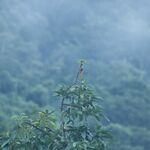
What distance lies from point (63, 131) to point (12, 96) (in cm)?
1936

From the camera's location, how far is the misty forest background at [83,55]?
1948 cm

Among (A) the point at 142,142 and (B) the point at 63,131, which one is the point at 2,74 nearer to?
(A) the point at 142,142

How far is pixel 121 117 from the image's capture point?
64.1 ft

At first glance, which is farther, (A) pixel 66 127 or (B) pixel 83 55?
(B) pixel 83 55

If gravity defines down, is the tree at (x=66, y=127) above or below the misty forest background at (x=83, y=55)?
below

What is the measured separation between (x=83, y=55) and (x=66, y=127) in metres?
25.5

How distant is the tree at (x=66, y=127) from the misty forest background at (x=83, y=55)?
44.8 feet

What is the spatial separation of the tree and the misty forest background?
44.8ft

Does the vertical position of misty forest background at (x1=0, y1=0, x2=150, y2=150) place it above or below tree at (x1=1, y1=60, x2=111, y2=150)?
above

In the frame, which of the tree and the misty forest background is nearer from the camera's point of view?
the tree

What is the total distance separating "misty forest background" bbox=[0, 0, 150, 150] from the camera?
19.5m

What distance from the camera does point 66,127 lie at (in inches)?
60.1

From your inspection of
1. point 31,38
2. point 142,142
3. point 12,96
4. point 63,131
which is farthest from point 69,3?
point 63,131

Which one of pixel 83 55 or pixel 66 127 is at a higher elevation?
pixel 83 55
